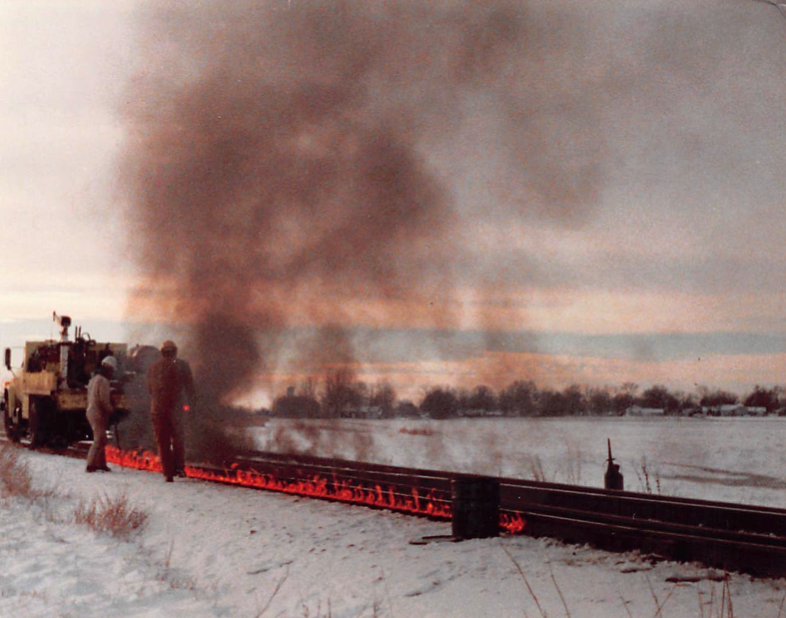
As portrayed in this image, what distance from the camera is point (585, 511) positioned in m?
7.71

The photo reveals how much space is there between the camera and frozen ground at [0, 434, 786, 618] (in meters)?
5.38

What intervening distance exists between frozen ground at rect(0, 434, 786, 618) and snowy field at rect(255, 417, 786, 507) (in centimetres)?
572

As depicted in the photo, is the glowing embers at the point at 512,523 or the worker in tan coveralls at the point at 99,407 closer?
the glowing embers at the point at 512,523

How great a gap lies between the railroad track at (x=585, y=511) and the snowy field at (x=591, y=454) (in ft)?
10.4

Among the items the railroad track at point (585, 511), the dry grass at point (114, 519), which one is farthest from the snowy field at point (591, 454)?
the dry grass at point (114, 519)

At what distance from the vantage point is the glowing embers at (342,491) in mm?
8716

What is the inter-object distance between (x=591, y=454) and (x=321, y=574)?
20577 mm

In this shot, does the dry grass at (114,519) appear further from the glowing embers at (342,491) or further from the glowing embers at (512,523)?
the glowing embers at (512,523)

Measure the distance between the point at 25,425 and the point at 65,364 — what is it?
318cm

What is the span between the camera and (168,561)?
22.1 ft

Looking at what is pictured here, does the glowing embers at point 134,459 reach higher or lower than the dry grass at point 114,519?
higher

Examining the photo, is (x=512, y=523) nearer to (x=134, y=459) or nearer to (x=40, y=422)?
(x=134, y=459)

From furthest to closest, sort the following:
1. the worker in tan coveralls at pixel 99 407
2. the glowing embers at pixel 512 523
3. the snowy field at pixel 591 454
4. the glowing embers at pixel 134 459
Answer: the snowy field at pixel 591 454
the glowing embers at pixel 134 459
the worker in tan coveralls at pixel 99 407
the glowing embers at pixel 512 523

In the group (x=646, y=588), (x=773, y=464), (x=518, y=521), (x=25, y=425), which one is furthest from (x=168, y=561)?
(x=773, y=464)
